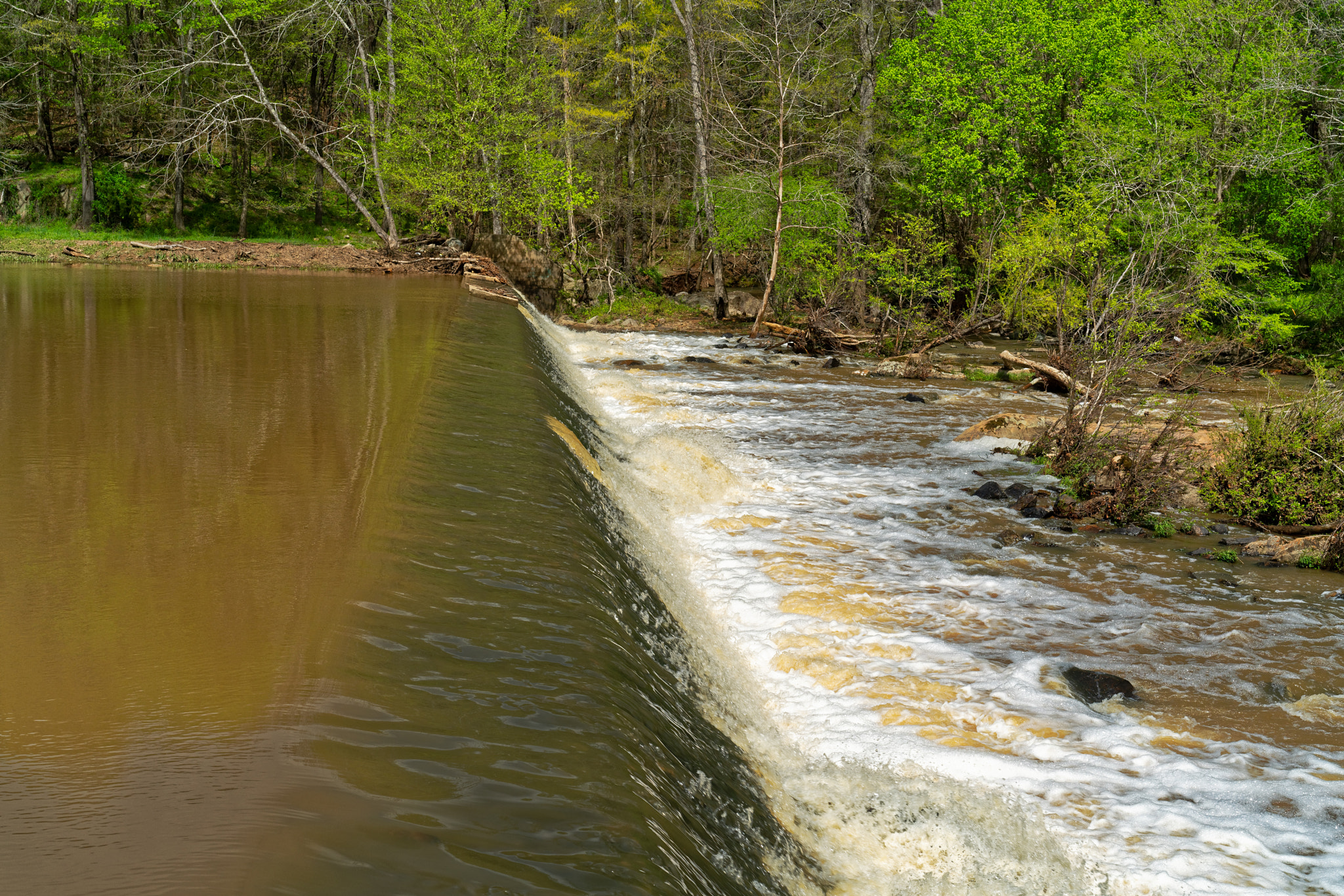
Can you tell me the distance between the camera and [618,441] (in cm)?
1209

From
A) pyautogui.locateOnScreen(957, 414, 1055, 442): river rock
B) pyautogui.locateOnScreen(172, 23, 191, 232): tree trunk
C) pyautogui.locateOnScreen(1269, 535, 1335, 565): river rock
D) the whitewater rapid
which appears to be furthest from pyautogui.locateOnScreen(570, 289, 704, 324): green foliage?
pyautogui.locateOnScreen(1269, 535, 1335, 565): river rock

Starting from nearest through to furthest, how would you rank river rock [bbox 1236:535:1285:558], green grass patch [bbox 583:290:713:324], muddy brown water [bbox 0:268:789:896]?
muddy brown water [bbox 0:268:789:896] < river rock [bbox 1236:535:1285:558] < green grass patch [bbox 583:290:713:324]

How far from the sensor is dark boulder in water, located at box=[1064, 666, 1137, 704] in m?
5.96

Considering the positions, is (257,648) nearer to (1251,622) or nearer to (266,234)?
(1251,622)

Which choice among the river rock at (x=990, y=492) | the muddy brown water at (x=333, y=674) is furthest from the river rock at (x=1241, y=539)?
the muddy brown water at (x=333, y=674)

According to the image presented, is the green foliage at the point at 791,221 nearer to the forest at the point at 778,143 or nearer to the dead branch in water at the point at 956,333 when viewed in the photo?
the forest at the point at 778,143

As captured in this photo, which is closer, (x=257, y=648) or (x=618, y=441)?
(x=257, y=648)

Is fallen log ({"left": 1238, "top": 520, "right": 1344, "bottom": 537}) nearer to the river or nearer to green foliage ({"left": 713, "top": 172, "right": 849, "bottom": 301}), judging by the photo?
the river

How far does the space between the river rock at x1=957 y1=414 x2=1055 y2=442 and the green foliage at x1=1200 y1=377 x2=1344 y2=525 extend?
335 centimetres

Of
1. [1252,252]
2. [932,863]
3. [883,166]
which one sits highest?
[883,166]

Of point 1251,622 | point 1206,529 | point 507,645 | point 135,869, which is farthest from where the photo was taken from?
point 1206,529

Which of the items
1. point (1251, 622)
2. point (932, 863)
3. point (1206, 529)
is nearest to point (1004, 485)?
point (1206, 529)

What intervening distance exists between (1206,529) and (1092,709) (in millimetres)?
5202

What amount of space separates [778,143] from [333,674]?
29.8 m
